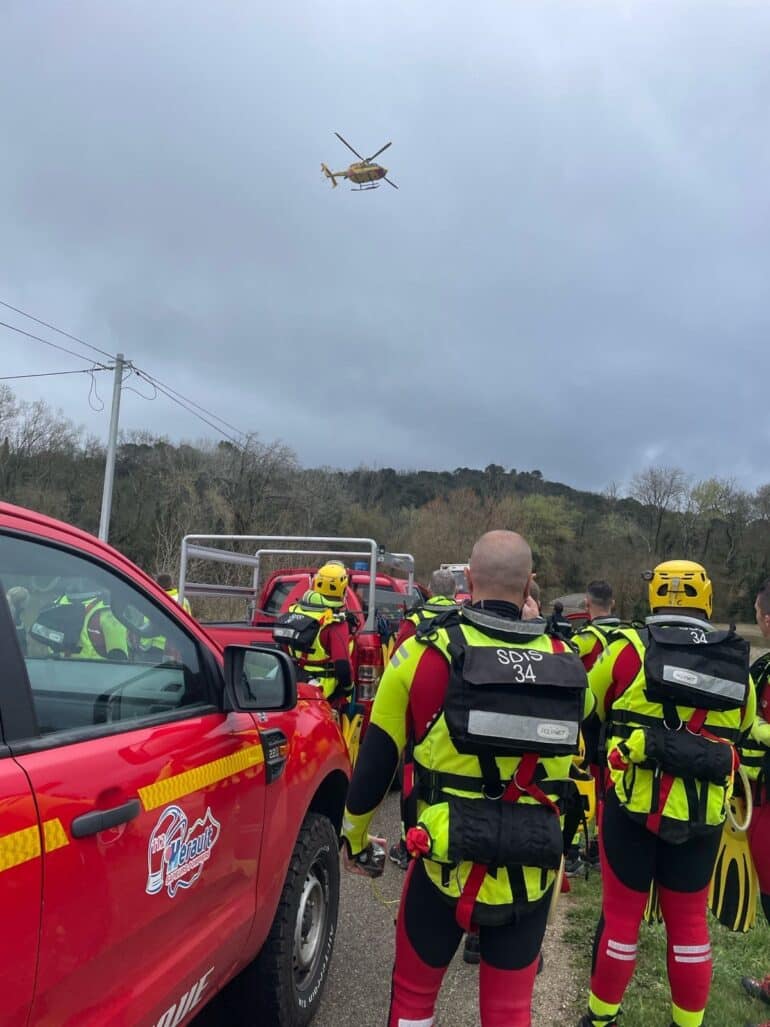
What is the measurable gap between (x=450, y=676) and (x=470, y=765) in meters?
0.27

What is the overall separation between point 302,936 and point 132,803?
5.59ft

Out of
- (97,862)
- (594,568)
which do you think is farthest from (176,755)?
(594,568)

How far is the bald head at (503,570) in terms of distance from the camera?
2.39 m

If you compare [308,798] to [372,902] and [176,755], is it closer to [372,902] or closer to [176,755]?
[176,755]

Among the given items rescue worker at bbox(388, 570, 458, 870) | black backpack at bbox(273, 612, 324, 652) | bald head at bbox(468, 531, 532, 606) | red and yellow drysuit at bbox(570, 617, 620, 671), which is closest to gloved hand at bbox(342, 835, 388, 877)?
bald head at bbox(468, 531, 532, 606)

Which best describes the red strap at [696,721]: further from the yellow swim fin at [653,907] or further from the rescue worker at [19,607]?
the rescue worker at [19,607]

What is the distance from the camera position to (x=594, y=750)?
11.6 ft

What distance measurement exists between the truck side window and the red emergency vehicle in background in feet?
10.8

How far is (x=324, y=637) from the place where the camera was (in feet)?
20.6

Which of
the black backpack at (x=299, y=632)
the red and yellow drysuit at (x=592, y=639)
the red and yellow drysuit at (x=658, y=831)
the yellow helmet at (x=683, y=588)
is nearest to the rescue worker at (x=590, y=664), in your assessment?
the red and yellow drysuit at (x=592, y=639)

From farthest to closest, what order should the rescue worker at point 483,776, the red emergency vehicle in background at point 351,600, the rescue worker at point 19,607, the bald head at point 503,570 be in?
the red emergency vehicle in background at point 351,600
the bald head at point 503,570
the rescue worker at point 483,776
the rescue worker at point 19,607

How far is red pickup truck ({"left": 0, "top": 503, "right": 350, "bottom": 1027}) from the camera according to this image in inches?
60.6

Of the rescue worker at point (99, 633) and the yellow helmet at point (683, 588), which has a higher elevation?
the yellow helmet at point (683, 588)

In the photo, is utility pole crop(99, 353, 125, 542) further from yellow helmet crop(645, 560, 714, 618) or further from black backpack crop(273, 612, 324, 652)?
yellow helmet crop(645, 560, 714, 618)
